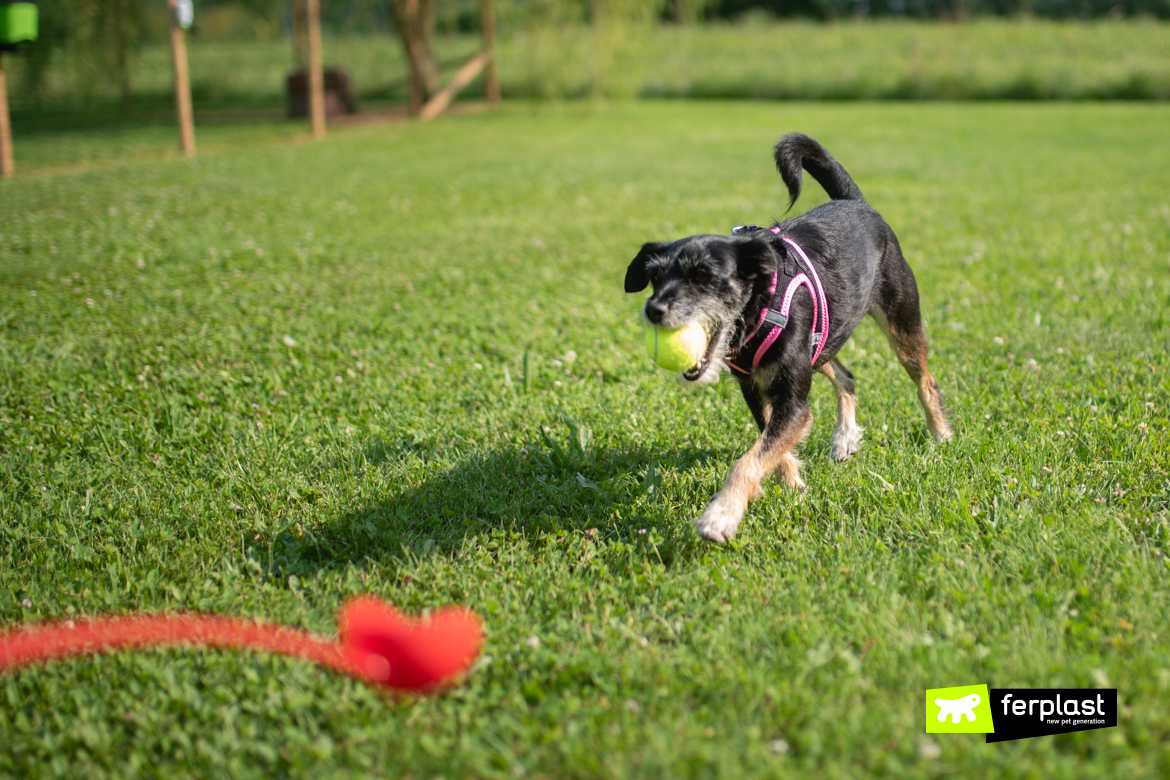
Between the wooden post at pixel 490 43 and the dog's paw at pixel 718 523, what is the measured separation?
26.7m

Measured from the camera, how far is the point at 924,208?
10.3 m

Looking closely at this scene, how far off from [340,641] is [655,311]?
163 cm

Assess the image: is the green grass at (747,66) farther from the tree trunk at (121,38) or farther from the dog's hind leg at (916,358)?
the dog's hind leg at (916,358)

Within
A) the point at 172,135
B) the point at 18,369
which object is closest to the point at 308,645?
the point at 18,369

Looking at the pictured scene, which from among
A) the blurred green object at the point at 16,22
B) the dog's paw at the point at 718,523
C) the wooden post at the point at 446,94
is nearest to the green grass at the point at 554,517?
the dog's paw at the point at 718,523

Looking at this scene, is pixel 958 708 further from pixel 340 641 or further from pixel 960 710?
pixel 340 641

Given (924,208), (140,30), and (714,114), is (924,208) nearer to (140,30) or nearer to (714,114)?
(714,114)

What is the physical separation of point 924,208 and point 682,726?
967 centimetres

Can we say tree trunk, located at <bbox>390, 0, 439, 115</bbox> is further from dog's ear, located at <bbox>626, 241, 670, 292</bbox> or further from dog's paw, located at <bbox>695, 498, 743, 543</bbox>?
dog's paw, located at <bbox>695, 498, 743, 543</bbox>

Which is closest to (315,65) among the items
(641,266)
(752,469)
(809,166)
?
(809,166)

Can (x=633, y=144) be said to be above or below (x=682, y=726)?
above

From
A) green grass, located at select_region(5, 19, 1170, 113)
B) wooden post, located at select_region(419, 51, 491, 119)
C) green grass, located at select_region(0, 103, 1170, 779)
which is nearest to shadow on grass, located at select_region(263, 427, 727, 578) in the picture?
green grass, located at select_region(0, 103, 1170, 779)

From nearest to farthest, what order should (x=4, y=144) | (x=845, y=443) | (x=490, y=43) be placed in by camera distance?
(x=845, y=443) → (x=4, y=144) → (x=490, y=43)

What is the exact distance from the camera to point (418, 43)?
81.9 ft
